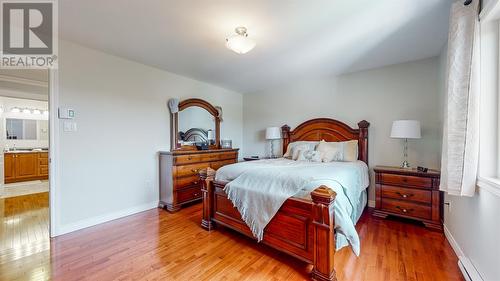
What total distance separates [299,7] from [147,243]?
9.28 feet

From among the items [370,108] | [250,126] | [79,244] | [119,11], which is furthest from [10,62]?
[370,108]

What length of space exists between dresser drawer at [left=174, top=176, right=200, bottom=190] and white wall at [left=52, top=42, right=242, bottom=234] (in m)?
0.47

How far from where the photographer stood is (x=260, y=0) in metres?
1.77

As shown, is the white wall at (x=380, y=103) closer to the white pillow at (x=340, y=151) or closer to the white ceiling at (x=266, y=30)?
the white ceiling at (x=266, y=30)

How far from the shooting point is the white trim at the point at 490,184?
4.18ft

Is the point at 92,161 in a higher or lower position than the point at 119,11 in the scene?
lower

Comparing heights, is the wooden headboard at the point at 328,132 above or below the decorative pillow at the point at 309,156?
above

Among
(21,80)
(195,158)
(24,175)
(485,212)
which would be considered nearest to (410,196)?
(485,212)

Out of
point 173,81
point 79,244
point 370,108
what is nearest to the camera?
point 79,244

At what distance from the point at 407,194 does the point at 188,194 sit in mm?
3225

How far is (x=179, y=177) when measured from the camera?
3.33 m

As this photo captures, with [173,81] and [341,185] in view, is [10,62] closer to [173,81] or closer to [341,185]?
[173,81]

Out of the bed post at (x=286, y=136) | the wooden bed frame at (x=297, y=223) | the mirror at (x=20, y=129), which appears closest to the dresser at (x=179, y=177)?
the wooden bed frame at (x=297, y=223)

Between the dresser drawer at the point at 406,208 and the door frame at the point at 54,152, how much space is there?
4.23m
